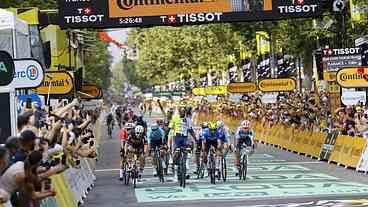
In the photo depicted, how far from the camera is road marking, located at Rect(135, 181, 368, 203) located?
1939 centimetres

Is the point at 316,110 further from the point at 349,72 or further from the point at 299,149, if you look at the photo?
the point at 349,72

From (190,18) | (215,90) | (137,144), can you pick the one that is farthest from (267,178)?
(215,90)

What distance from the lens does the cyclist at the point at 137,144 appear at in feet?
75.9

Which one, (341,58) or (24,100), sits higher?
(341,58)

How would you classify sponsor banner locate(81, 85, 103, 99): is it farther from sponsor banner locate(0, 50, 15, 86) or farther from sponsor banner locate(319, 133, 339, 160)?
sponsor banner locate(0, 50, 15, 86)

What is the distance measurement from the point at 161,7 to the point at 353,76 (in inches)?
245

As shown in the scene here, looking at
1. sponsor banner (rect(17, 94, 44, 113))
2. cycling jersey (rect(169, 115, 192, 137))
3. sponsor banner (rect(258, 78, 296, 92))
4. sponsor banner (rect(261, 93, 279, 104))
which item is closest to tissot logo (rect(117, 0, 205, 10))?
cycling jersey (rect(169, 115, 192, 137))

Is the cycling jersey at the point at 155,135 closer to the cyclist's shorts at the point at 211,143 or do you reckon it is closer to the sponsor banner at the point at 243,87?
the cyclist's shorts at the point at 211,143

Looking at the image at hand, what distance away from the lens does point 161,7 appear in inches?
1010

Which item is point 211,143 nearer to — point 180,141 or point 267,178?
point 180,141

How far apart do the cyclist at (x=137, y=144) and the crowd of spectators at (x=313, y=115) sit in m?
6.84

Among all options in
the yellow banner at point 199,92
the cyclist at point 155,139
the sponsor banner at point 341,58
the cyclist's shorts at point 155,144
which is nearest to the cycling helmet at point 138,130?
the cyclist at point 155,139

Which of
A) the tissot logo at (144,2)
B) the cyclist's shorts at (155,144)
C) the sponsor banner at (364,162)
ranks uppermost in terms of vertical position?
the tissot logo at (144,2)

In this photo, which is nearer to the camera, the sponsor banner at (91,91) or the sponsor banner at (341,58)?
the sponsor banner at (341,58)
